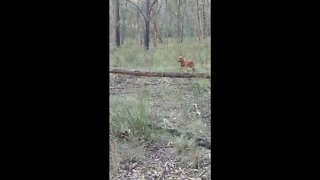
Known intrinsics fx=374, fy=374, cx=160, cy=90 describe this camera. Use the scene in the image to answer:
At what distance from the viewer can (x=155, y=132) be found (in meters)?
1.50

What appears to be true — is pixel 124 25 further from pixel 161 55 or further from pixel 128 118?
pixel 128 118

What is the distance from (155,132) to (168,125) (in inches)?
2.4

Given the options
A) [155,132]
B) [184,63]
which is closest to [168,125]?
[155,132]

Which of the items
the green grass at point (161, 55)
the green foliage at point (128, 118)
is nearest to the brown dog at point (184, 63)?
the green grass at point (161, 55)

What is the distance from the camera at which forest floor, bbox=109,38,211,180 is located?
1.47 metres

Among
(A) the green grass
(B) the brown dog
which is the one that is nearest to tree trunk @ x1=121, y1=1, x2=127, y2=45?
(A) the green grass

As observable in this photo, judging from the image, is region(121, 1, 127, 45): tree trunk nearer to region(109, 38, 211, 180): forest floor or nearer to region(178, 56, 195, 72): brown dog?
region(109, 38, 211, 180): forest floor

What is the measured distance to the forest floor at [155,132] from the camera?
1468 millimetres

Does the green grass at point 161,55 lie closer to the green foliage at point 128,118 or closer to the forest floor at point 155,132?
the forest floor at point 155,132
